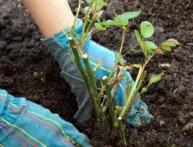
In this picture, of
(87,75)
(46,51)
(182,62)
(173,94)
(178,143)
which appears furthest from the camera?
(46,51)

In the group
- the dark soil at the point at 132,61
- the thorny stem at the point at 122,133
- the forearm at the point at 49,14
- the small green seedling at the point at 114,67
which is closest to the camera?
the small green seedling at the point at 114,67

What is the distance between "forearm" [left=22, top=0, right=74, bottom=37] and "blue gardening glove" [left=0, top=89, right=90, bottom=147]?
299 mm

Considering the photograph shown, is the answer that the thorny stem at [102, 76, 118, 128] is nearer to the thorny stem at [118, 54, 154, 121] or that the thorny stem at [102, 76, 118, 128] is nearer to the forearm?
the thorny stem at [118, 54, 154, 121]

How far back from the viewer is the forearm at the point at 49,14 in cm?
137

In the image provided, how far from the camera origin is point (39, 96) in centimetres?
141

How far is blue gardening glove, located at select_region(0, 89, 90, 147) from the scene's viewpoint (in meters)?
1.17

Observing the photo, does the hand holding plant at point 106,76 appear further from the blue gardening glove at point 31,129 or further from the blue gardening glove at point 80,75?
the blue gardening glove at point 31,129

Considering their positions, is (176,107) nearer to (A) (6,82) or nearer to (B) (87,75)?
(B) (87,75)

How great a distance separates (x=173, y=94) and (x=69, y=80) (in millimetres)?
330

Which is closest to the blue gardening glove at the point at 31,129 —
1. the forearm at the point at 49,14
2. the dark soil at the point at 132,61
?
the dark soil at the point at 132,61

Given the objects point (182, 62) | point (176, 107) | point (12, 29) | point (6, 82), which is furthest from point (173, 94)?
point (12, 29)

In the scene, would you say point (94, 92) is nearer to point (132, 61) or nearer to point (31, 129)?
point (31, 129)

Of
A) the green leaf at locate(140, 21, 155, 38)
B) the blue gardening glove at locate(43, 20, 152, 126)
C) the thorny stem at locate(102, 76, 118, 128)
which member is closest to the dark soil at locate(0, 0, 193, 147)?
the blue gardening glove at locate(43, 20, 152, 126)

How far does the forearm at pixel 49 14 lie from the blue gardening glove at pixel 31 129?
11.8 inches
